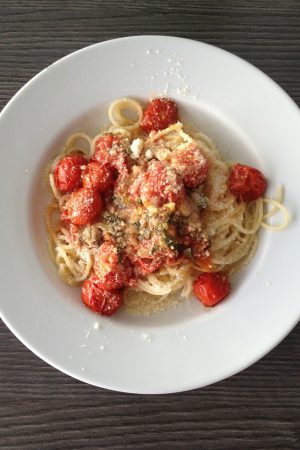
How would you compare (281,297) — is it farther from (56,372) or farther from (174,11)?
(174,11)

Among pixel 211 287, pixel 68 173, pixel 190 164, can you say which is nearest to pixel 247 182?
pixel 190 164

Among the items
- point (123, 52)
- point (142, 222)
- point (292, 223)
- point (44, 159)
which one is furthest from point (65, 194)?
point (292, 223)

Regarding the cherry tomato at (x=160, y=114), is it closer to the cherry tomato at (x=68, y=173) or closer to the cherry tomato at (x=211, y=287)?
the cherry tomato at (x=68, y=173)

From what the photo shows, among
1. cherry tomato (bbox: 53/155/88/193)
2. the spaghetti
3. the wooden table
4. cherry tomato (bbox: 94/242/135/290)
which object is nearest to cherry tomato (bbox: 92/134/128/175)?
the spaghetti

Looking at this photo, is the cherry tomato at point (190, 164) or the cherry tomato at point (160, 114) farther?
the cherry tomato at point (160, 114)

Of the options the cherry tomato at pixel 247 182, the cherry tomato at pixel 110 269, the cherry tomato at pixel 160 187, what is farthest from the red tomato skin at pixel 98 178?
the cherry tomato at pixel 247 182

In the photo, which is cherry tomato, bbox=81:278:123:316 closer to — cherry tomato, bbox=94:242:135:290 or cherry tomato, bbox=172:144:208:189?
cherry tomato, bbox=94:242:135:290

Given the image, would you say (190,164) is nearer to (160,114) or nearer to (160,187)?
(160,187)
